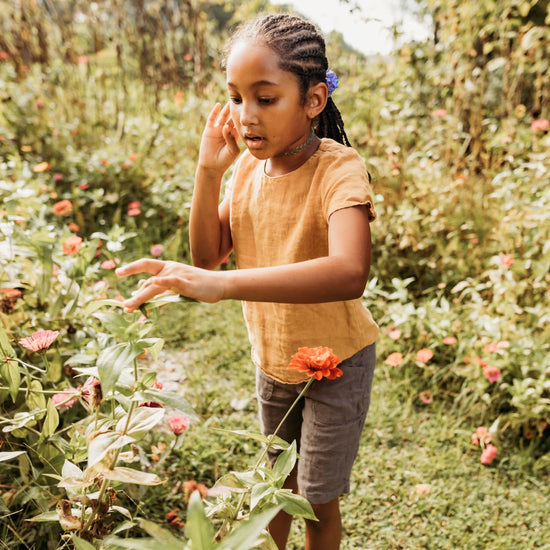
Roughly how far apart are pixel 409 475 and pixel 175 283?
1579 millimetres

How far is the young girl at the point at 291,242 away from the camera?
0.95m

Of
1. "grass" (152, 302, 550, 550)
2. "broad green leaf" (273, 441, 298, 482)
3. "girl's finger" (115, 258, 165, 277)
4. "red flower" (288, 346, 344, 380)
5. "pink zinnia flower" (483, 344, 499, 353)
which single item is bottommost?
"grass" (152, 302, 550, 550)

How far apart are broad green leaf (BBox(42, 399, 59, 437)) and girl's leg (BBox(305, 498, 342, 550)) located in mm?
656

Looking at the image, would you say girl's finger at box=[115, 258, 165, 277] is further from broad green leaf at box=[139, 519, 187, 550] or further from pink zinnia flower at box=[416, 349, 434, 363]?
pink zinnia flower at box=[416, 349, 434, 363]

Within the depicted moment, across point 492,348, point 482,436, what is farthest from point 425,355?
point 482,436

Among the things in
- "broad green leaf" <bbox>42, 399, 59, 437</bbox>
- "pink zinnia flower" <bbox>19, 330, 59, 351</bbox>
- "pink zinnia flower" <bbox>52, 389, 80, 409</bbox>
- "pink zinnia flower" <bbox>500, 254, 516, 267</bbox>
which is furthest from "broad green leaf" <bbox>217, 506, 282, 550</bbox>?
"pink zinnia flower" <bbox>500, 254, 516, 267</bbox>

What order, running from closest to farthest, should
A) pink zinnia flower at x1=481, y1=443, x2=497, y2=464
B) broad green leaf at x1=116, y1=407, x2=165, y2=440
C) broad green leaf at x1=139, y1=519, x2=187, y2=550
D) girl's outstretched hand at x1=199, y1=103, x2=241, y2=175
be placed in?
broad green leaf at x1=139, y1=519, x2=187, y2=550
broad green leaf at x1=116, y1=407, x2=165, y2=440
girl's outstretched hand at x1=199, y1=103, x2=241, y2=175
pink zinnia flower at x1=481, y1=443, x2=497, y2=464

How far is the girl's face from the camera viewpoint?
1.04 meters

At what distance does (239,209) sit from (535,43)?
8.85 ft

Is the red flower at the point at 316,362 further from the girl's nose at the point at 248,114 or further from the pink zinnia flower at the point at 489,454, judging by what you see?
the pink zinnia flower at the point at 489,454

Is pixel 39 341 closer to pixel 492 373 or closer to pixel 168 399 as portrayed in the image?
pixel 168 399

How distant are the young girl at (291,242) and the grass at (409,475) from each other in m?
0.55

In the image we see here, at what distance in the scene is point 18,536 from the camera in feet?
4.38

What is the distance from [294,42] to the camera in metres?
1.08
